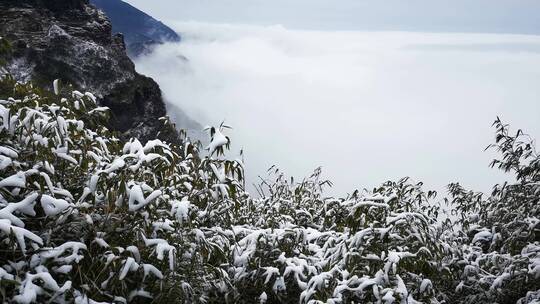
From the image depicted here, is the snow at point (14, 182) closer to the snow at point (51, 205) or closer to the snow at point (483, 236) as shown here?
the snow at point (51, 205)

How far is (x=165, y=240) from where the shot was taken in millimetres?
3562

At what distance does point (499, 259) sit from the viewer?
A: 19.0ft

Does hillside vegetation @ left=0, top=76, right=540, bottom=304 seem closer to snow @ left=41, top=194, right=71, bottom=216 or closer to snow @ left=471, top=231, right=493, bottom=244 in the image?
snow @ left=41, top=194, right=71, bottom=216

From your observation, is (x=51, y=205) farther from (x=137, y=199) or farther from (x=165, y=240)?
(x=165, y=240)

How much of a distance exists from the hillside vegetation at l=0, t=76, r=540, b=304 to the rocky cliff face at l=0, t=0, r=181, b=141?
46.9 metres

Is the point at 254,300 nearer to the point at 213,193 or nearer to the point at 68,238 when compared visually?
the point at 213,193

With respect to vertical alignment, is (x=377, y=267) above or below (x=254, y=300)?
above

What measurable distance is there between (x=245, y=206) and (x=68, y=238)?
156 inches

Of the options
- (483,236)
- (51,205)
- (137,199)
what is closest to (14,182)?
(51,205)

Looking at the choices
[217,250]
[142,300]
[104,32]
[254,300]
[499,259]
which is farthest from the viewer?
[104,32]

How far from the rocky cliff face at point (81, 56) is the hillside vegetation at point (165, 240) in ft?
154

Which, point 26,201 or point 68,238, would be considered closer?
point 26,201

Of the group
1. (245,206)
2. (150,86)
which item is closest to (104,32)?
(150,86)

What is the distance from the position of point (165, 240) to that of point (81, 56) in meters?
55.3
